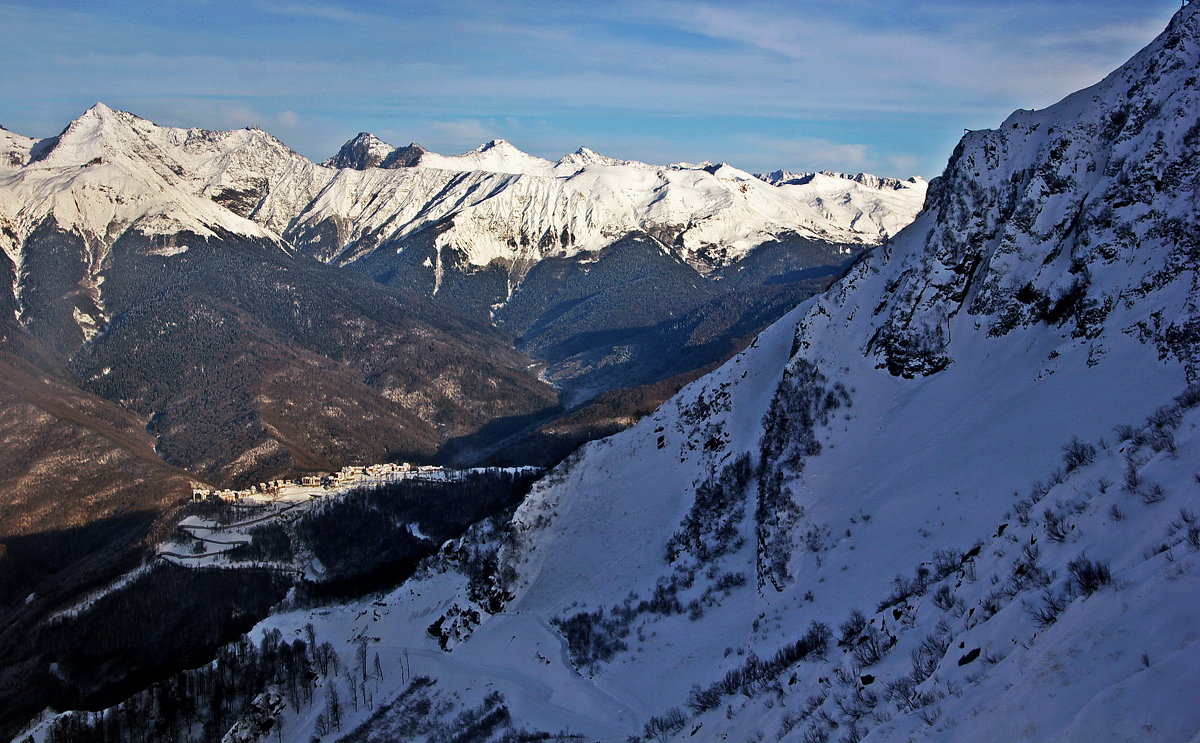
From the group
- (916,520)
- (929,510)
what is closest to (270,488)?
(916,520)

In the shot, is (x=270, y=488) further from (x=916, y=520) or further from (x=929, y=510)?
(x=929, y=510)

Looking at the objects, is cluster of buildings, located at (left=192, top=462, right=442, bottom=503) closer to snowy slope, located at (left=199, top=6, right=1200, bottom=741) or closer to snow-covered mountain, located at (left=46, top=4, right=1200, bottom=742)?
snow-covered mountain, located at (left=46, top=4, right=1200, bottom=742)

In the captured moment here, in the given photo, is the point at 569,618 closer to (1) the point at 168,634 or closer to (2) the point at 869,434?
(2) the point at 869,434

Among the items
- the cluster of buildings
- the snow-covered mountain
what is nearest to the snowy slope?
the snow-covered mountain

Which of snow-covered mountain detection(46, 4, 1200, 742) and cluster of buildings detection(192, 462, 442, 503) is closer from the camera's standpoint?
snow-covered mountain detection(46, 4, 1200, 742)

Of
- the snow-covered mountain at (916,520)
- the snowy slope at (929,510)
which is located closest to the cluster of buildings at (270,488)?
the snow-covered mountain at (916,520)

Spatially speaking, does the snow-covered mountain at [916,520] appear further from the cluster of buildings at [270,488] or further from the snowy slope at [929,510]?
the cluster of buildings at [270,488]
